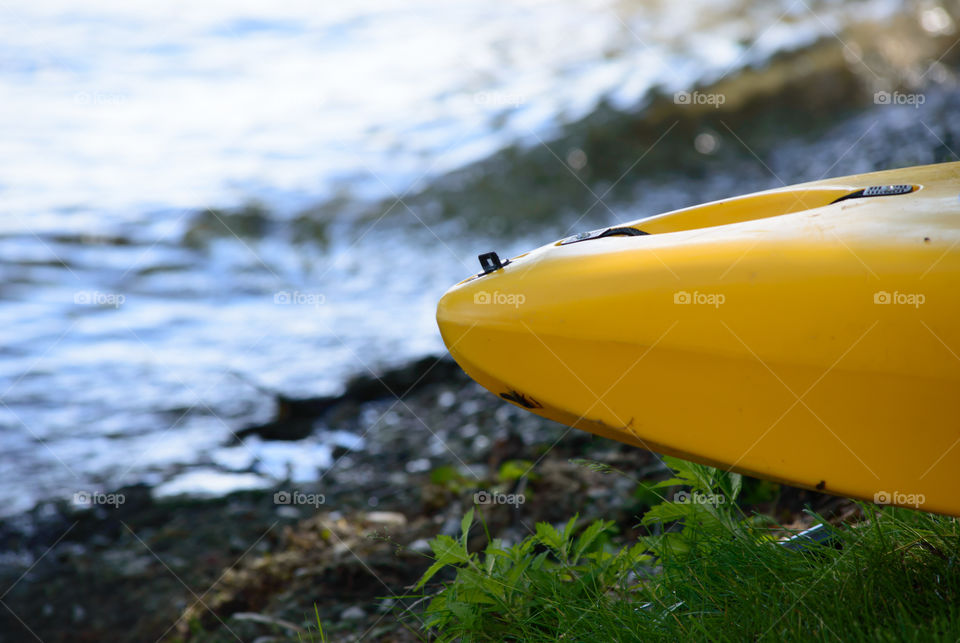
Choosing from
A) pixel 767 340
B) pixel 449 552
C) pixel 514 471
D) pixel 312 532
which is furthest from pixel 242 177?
pixel 767 340

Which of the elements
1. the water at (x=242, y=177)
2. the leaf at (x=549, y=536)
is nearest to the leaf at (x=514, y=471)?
the water at (x=242, y=177)

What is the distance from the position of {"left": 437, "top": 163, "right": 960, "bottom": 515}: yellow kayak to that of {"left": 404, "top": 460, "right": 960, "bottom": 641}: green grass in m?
0.14

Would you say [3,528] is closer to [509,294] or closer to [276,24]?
[509,294]

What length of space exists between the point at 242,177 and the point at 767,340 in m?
5.76

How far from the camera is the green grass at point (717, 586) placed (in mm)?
1466

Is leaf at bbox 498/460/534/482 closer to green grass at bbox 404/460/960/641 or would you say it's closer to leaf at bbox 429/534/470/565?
green grass at bbox 404/460/960/641

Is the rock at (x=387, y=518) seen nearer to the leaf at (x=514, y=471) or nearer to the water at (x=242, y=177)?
the leaf at (x=514, y=471)

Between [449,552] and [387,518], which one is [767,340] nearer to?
[449,552]

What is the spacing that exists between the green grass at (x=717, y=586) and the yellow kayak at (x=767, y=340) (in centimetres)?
14

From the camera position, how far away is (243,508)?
3.07 meters

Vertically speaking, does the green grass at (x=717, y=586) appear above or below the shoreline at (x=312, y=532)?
above

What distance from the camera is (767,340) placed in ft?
5.38

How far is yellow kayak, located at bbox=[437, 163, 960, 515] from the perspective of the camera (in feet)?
5.00

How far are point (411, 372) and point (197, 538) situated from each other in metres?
1.34
